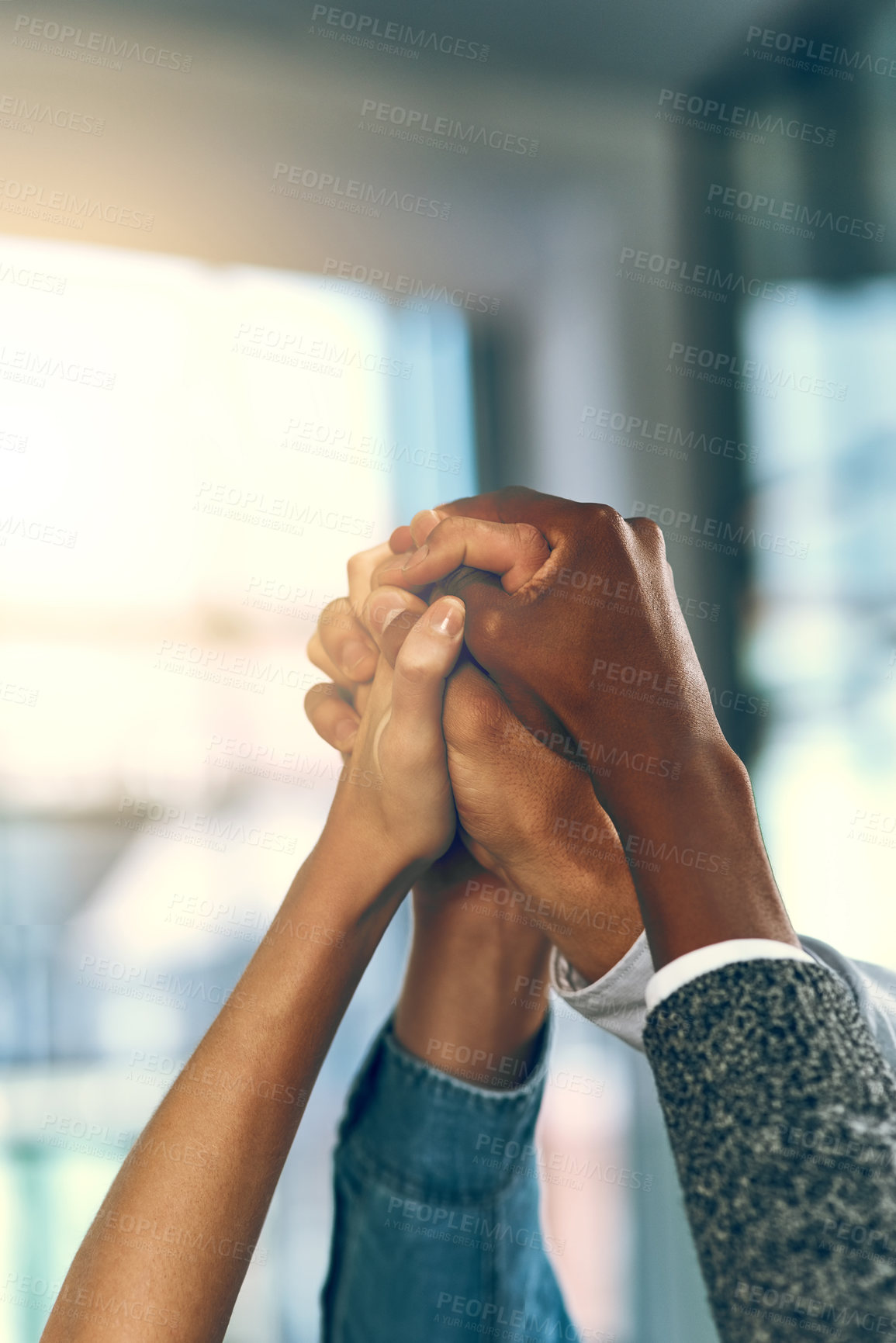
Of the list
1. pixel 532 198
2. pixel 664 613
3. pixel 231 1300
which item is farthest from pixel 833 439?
pixel 231 1300

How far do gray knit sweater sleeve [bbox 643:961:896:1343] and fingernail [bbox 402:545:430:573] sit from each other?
0.27 m

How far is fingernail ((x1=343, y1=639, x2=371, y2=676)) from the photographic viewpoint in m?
0.60

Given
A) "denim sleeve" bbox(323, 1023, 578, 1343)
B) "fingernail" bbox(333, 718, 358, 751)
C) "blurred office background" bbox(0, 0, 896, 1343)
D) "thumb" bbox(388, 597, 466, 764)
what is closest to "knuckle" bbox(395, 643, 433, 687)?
"thumb" bbox(388, 597, 466, 764)

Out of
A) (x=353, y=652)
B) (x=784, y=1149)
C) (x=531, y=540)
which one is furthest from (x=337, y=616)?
(x=784, y=1149)

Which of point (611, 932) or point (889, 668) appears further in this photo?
point (889, 668)

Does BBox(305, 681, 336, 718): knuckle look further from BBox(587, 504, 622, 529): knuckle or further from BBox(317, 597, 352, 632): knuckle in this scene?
BBox(587, 504, 622, 529): knuckle

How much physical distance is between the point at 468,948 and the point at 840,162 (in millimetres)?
930

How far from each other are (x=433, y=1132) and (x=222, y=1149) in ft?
0.44

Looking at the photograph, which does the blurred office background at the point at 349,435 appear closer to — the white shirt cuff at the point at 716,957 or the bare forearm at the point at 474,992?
the bare forearm at the point at 474,992

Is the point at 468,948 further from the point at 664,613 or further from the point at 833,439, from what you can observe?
the point at 833,439

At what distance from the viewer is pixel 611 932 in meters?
0.53

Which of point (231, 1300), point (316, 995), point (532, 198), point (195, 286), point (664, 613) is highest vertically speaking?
point (532, 198)

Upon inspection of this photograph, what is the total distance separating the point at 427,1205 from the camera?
0.52 m

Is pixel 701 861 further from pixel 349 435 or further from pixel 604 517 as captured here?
pixel 349 435
